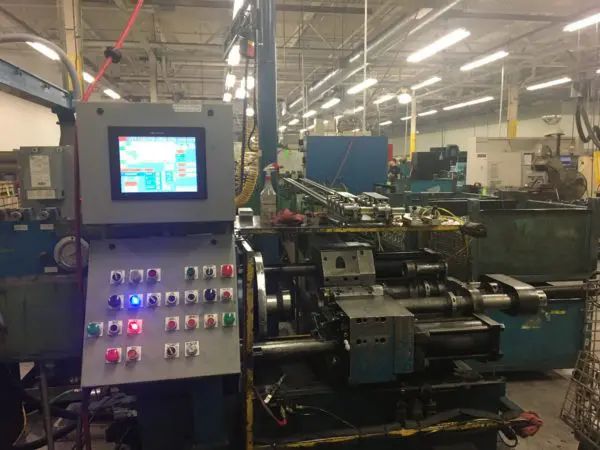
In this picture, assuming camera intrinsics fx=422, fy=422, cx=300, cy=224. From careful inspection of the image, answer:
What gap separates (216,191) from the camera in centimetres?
144

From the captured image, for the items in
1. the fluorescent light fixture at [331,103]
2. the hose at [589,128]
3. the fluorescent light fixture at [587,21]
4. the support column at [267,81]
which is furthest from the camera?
the fluorescent light fixture at [331,103]

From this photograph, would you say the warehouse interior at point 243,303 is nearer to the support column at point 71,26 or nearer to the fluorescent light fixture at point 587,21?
the support column at point 71,26

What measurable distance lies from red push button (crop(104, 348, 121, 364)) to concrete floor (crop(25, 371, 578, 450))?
1021 millimetres

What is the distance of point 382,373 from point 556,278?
1.71m

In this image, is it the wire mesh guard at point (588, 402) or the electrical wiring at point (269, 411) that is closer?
the electrical wiring at point (269, 411)

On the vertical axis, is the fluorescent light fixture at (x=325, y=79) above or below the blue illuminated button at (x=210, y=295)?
above

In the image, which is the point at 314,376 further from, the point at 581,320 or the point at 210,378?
the point at 581,320

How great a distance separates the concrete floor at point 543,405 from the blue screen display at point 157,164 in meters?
1.38

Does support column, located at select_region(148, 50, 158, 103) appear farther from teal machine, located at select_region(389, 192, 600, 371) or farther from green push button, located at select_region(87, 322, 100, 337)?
green push button, located at select_region(87, 322, 100, 337)

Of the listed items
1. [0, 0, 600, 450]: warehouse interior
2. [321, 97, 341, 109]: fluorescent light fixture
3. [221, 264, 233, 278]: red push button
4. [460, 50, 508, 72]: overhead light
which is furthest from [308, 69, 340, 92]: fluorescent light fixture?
[221, 264, 233, 278]: red push button

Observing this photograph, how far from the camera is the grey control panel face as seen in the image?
1271mm

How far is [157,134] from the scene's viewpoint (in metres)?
1.37

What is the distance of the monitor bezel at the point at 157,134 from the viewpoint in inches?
53.3

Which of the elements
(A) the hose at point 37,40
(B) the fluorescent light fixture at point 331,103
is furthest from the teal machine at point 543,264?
(B) the fluorescent light fixture at point 331,103
